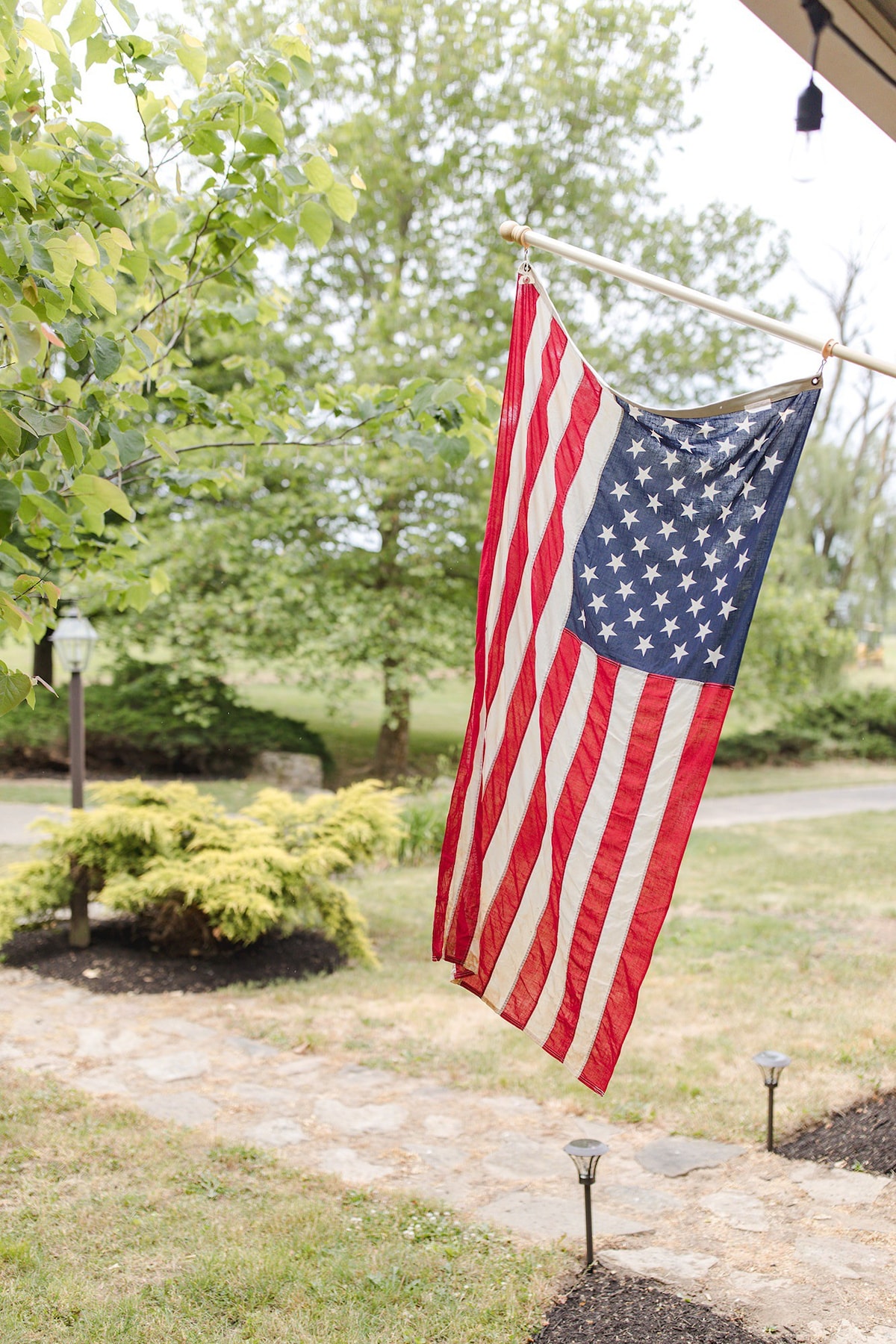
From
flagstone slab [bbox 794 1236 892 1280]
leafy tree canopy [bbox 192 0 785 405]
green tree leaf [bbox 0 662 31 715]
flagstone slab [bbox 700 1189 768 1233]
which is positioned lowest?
flagstone slab [bbox 700 1189 768 1233]

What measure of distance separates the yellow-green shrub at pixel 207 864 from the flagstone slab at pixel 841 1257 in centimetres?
359

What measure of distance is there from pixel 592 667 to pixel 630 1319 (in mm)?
1877

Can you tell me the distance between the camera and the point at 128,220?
3844 mm

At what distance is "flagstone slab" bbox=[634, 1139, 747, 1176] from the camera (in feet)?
13.6

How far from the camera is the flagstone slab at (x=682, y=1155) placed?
4160 millimetres

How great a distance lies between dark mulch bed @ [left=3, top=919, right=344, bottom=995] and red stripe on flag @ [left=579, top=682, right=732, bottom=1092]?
417 centimetres

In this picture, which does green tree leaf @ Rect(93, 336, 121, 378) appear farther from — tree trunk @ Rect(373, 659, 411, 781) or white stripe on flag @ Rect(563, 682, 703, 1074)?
tree trunk @ Rect(373, 659, 411, 781)

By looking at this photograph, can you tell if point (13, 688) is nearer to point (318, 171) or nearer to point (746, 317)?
point (746, 317)

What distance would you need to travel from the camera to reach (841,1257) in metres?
3.38

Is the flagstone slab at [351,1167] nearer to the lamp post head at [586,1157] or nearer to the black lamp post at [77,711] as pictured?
the lamp post head at [586,1157]

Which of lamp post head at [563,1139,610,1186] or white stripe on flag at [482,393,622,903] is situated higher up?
white stripe on flag at [482,393,622,903]

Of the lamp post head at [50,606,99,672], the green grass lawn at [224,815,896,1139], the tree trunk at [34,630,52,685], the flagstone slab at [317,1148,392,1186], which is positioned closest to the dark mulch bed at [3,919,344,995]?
the green grass lawn at [224,815,896,1139]

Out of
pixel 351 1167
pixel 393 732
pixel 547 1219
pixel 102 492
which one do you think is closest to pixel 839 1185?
pixel 547 1219

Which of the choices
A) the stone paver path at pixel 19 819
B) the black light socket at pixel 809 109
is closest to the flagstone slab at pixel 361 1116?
the black light socket at pixel 809 109
